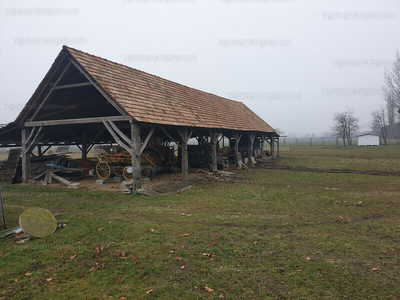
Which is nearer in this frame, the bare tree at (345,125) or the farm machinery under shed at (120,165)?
the farm machinery under shed at (120,165)

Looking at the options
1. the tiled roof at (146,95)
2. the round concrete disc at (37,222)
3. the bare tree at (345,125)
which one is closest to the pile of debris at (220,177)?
the tiled roof at (146,95)

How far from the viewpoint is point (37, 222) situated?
228 inches

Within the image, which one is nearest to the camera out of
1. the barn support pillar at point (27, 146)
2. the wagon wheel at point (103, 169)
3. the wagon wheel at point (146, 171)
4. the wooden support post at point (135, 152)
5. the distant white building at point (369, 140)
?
the wooden support post at point (135, 152)

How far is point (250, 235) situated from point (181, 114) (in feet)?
28.2

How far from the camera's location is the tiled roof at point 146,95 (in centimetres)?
1017

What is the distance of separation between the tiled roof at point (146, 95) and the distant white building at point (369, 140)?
1862 inches

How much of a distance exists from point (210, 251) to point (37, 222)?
420 cm

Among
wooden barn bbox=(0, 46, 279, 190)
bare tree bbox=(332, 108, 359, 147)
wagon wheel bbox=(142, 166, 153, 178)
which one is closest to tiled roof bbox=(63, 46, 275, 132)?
wooden barn bbox=(0, 46, 279, 190)

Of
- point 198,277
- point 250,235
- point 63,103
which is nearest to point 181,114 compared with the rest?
point 63,103

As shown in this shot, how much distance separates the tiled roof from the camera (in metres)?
10.2

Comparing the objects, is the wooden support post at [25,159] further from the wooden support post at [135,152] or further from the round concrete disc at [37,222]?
the round concrete disc at [37,222]

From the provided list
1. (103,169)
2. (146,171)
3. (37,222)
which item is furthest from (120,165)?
(37,222)

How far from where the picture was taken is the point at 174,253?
15.8ft

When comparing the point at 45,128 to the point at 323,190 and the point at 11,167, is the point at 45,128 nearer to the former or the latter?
the point at 11,167
